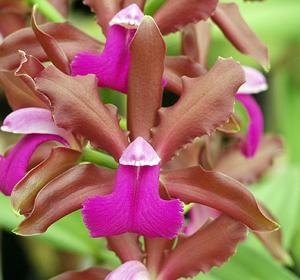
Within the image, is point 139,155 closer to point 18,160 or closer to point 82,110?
point 82,110

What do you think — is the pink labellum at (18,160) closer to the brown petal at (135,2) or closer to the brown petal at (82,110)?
the brown petal at (82,110)

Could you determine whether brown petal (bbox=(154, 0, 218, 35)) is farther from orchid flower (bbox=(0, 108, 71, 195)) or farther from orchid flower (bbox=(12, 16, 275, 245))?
orchid flower (bbox=(0, 108, 71, 195))

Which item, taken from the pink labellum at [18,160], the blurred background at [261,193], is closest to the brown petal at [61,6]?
the pink labellum at [18,160]

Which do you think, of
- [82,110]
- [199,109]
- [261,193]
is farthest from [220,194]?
[261,193]

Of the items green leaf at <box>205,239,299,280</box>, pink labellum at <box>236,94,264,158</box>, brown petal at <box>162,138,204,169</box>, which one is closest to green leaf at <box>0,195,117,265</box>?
green leaf at <box>205,239,299,280</box>

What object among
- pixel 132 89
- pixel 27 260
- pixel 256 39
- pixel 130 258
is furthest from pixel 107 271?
pixel 27 260

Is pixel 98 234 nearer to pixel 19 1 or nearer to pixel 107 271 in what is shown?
pixel 107 271
